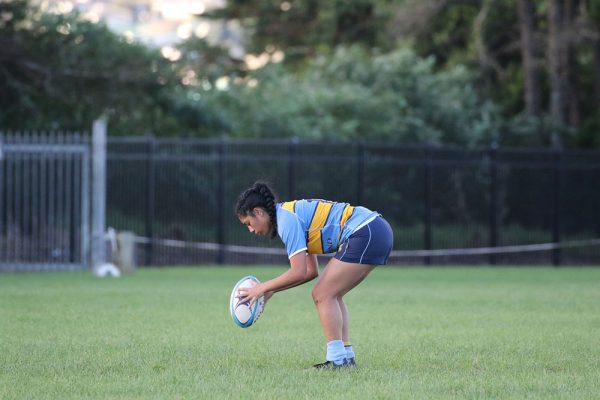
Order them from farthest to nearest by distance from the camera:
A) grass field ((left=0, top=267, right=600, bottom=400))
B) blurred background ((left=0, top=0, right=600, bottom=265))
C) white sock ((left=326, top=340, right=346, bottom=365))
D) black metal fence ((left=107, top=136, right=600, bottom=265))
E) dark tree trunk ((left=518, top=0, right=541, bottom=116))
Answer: dark tree trunk ((left=518, top=0, right=541, bottom=116)) → black metal fence ((left=107, top=136, right=600, bottom=265)) → blurred background ((left=0, top=0, right=600, bottom=265)) → white sock ((left=326, top=340, right=346, bottom=365)) → grass field ((left=0, top=267, right=600, bottom=400))

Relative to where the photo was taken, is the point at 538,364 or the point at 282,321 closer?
the point at 538,364

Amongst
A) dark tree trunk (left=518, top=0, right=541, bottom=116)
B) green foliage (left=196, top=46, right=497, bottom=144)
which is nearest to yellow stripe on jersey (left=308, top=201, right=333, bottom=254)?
green foliage (left=196, top=46, right=497, bottom=144)

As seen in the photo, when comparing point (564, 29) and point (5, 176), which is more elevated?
point (564, 29)

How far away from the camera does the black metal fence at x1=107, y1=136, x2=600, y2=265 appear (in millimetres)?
24125

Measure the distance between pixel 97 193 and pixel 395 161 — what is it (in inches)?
269

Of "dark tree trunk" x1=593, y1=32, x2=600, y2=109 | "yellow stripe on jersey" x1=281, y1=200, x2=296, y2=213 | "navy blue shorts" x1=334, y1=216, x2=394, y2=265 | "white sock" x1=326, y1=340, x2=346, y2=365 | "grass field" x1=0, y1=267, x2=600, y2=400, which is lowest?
"grass field" x1=0, y1=267, x2=600, y2=400

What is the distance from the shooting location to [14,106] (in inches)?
1060

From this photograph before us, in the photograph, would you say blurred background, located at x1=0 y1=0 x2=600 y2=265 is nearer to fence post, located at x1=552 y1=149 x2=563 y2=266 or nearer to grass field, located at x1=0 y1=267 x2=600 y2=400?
fence post, located at x1=552 y1=149 x2=563 y2=266

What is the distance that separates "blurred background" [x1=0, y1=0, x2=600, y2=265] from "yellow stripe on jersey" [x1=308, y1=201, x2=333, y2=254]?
44.7ft

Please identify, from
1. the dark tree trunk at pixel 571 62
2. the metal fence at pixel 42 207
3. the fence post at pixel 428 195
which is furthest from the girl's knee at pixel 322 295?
the dark tree trunk at pixel 571 62

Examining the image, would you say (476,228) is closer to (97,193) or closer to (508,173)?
(508,173)

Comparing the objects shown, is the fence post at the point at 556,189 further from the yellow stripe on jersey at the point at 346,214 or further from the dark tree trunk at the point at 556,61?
the yellow stripe on jersey at the point at 346,214

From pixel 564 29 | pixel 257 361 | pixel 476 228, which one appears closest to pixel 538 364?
pixel 257 361

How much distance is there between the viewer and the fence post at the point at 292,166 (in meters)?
24.6
